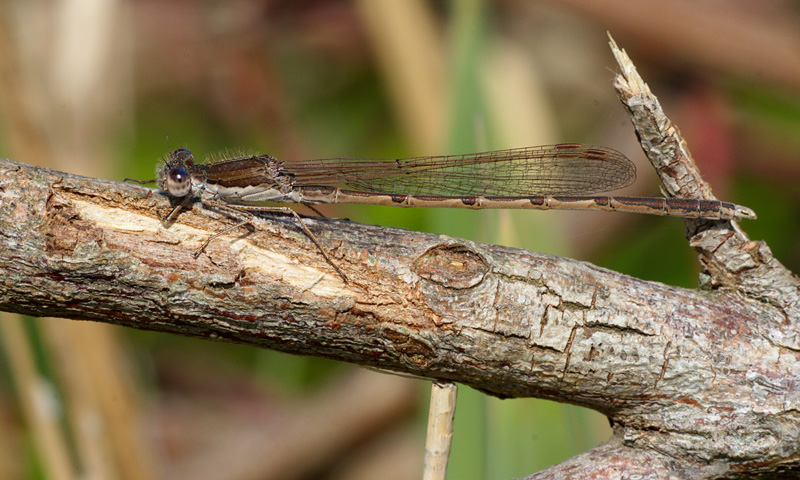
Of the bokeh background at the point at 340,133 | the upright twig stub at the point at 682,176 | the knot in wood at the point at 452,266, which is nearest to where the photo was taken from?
the knot in wood at the point at 452,266

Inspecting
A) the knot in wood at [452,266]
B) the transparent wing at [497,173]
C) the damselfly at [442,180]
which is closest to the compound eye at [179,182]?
the damselfly at [442,180]

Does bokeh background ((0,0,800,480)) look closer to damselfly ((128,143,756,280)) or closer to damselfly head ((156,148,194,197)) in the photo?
damselfly ((128,143,756,280))

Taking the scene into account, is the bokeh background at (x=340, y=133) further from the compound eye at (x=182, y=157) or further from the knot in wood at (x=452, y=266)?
the compound eye at (x=182, y=157)

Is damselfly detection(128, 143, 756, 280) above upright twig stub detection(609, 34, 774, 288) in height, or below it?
above

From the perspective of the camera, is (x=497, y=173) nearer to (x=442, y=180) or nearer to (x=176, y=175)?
(x=442, y=180)

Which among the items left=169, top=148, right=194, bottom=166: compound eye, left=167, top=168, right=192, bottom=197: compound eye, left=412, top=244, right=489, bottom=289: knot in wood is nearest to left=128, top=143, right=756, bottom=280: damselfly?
left=169, top=148, right=194, bottom=166: compound eye

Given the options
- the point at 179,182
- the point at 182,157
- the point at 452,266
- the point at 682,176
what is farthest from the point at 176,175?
the point at 682,176

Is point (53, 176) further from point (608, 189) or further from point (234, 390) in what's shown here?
point (234, 390)
